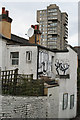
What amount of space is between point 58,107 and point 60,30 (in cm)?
8172

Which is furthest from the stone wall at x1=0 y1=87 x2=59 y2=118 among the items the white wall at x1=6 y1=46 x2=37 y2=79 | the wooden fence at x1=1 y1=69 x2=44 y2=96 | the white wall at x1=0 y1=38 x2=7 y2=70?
the white wall at x1=0 y1=38 x2=7 y2=70

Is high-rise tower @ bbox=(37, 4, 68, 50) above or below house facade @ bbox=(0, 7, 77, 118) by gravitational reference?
above

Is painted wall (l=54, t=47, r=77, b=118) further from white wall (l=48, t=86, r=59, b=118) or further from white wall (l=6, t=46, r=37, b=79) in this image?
white wall (l=6, t=46, r=37, b=79)

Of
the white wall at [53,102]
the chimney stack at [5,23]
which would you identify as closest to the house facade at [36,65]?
the white wall at [53,102]

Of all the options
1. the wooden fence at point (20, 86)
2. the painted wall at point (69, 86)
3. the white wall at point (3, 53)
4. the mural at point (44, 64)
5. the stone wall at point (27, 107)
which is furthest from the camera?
the mural at point (44, 64)

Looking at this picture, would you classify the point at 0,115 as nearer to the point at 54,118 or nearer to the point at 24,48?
the point at 54,118

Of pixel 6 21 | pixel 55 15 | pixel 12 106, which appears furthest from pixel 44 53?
pixel 55 15

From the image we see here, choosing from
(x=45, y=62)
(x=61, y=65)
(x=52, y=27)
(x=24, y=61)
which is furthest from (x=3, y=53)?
(x=52, y=27)

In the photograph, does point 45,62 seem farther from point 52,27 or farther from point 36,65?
point 52,27

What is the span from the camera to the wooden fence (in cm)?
1172

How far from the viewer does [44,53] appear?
18578 millimetres

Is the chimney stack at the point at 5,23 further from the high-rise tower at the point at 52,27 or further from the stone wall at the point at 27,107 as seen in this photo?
the high-rise tower at the point at 52,27

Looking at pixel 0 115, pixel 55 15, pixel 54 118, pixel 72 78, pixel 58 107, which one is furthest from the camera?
pixel 55 15

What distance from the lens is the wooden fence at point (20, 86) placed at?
38.4 feet
